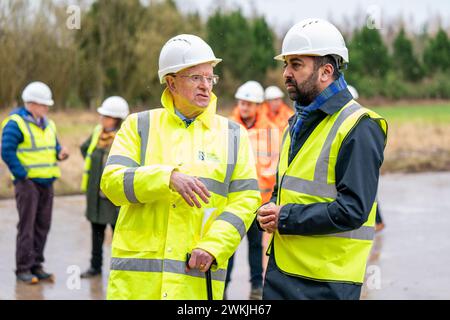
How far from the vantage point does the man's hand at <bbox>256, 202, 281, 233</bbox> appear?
11.3 feet

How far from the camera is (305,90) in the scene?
3531 millimetres

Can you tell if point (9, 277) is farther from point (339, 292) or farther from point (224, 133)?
point (339, 292)

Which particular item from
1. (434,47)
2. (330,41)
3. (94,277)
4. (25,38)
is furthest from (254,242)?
(434,47)

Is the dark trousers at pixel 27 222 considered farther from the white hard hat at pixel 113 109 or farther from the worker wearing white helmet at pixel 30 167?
the white hard hat at pixel 113 109

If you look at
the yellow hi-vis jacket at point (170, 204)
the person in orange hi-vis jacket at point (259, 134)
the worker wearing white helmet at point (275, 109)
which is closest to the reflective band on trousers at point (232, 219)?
the yellow hi-vis jacket at point (170, 204)

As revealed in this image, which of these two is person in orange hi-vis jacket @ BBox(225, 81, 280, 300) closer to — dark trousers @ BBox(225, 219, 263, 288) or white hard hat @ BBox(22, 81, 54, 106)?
dark trousers @ BBox(225, 219, 263, 288)

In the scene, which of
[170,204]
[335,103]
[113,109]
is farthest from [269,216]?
[113,109]

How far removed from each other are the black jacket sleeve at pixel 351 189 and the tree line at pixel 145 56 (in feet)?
55.2

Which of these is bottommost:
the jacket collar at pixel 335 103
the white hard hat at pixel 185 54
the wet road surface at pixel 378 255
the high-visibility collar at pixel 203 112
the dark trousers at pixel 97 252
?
the wet road surface at pixel 378 255

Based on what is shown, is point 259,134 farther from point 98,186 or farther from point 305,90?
point 305,90

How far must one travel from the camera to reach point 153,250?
12.0ft

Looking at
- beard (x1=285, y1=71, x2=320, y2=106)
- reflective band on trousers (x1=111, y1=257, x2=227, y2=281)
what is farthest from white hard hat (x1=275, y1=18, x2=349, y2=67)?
reflective band on trousers (x1=111, y1=257, x2=227, y2=281)

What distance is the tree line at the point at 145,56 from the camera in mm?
19688
